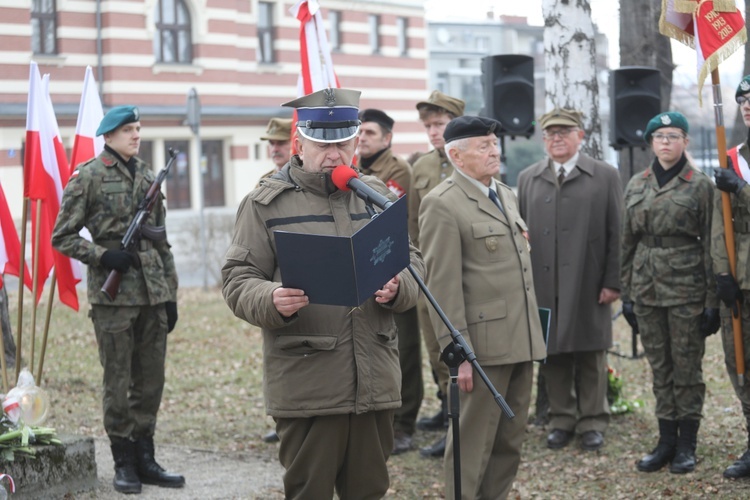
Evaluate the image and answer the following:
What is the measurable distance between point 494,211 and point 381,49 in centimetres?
3268

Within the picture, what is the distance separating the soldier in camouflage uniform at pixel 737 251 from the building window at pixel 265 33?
28659mm

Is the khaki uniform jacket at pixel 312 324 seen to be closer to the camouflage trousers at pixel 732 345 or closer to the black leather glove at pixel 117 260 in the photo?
the black leather glove at pixel 117 260

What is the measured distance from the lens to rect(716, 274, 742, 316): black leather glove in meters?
6.24

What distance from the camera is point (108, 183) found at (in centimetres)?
644

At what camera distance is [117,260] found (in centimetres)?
627

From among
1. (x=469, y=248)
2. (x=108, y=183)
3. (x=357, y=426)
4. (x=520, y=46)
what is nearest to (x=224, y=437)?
(x=108, y=183)

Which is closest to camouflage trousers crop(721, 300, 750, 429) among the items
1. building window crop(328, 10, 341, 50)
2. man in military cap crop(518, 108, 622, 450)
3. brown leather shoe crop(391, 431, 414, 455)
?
man in military cap crop(518, 108, 622, 450)

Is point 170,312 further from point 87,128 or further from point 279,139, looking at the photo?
point 279,139

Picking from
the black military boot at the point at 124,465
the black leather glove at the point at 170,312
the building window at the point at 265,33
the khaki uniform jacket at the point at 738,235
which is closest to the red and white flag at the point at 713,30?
the khaki uniform jacket at the point at 738,235

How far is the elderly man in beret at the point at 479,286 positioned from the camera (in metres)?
5.66

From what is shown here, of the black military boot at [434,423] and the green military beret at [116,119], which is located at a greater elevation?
the green military beret at [116,119]

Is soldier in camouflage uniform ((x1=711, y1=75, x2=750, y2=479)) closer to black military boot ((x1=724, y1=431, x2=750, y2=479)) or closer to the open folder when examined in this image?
black military boot ((x1=724, y1=431, x2=750, y2=479))

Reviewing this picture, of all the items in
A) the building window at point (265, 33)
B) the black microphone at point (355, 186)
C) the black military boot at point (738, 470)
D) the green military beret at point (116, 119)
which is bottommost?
the black military boot at point (738, 470)

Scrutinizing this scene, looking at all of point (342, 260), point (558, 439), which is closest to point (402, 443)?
point (558, 439)
